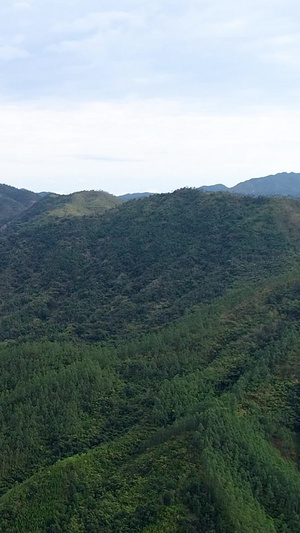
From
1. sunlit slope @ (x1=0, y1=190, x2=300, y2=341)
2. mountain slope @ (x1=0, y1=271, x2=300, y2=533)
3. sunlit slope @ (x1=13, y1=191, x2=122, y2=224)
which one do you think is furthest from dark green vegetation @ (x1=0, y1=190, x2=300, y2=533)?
sunlit slope @ (x1=13, y1=191, x2=122, y2=224)

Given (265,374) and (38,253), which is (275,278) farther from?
(38,253)

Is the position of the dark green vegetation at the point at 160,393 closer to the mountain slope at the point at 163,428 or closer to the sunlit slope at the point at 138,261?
the mountain slope at the point at 163,428

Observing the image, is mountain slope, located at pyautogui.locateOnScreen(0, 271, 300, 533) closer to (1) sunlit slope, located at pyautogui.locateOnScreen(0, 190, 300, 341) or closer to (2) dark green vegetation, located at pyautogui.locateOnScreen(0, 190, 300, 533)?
(2) dark green vegetation, located at pyautogui.locateOnScreen(0, 190, 300, 533)

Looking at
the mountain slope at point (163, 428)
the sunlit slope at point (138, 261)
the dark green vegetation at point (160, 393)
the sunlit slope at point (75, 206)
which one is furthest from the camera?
the sunlit slope at point (75, 206)

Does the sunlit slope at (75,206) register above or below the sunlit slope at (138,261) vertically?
above

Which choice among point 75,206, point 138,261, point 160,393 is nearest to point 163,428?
point 160,393

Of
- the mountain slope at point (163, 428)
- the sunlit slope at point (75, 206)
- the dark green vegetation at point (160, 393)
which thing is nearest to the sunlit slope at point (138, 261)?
the dark green vegetation at point (160, 393)

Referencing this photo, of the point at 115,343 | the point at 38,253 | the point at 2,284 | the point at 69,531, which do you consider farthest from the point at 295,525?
the point at 38,253
